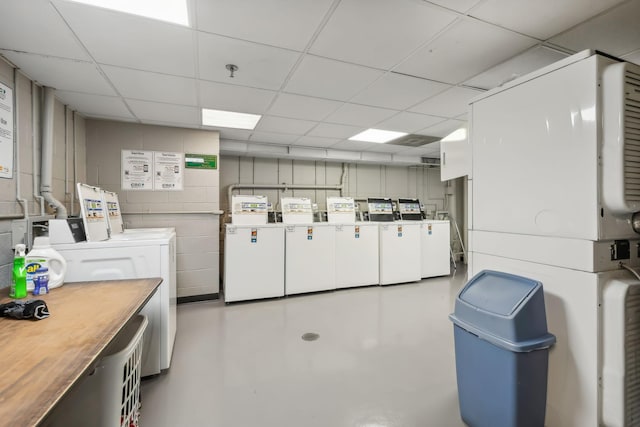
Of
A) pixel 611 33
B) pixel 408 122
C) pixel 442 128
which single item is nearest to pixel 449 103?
pixel 408 122

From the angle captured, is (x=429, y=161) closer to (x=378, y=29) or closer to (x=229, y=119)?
(x=229, y=119)

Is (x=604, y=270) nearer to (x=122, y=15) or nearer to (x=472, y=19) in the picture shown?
(x=472, y=19)

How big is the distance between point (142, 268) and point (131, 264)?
0.08 m

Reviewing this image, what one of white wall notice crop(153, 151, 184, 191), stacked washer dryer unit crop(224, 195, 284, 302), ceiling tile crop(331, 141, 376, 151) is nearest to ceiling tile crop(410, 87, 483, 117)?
ceiling tile crop(331, 141, 376, 151)

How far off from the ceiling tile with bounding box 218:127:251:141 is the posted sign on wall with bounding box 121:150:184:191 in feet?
2.37

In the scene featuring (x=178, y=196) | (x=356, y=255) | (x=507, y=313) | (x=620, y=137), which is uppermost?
(x=620, y=137)

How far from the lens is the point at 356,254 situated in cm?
455

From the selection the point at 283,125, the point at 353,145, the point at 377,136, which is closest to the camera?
the point at 283,125

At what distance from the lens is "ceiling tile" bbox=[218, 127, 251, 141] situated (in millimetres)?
4024

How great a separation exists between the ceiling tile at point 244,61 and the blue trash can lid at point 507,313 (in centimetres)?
209

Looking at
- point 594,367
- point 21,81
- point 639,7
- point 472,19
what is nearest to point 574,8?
point 639,7

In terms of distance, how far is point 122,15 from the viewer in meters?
1.64

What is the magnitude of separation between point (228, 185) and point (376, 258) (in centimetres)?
303

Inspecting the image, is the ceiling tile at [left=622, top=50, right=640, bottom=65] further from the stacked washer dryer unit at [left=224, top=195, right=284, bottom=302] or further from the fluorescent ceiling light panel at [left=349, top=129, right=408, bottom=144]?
the stacked washer dryer unit at [left=224, top=195, right=284, bottom=302]
